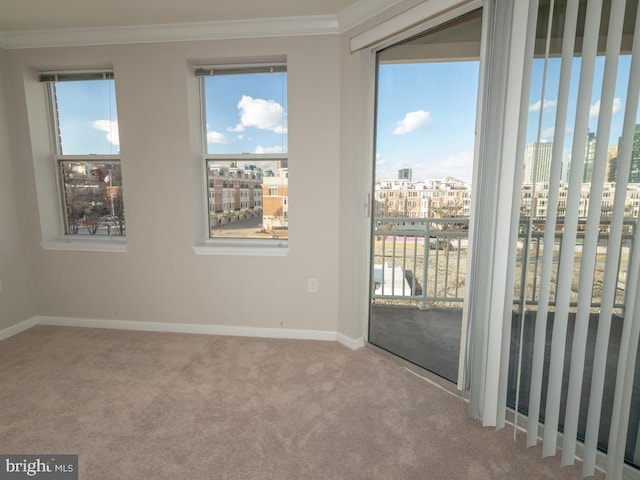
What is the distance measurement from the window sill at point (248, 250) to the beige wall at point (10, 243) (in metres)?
1.58

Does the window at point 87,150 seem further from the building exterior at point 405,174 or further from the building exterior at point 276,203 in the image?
the building exterior at point 405,174

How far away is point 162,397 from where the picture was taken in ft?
6.80

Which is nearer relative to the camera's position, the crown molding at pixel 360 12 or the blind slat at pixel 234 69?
the crown molding at pixel 360 12

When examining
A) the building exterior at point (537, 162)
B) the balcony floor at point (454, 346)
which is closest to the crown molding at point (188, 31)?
the building exterior at point (537, 162)

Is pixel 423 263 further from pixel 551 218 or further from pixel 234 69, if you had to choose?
pixel 234 69

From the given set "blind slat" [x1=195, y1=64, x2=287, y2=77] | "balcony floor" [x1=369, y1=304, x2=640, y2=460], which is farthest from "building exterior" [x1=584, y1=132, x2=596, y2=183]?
"blind slat" [x1=195, y1=64, x2=287, y2=77]

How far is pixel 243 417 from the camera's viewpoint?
74.4 inches

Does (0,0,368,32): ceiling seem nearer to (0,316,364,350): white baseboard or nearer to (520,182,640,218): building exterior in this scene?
(520,182,640,218): building exterior

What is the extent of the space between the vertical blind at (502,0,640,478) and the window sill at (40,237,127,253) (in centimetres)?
305

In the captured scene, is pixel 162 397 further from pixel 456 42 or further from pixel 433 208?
pixel 456 42

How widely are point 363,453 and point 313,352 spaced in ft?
3.43

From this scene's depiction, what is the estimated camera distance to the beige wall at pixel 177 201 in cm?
262

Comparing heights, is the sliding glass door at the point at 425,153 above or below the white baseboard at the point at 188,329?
above

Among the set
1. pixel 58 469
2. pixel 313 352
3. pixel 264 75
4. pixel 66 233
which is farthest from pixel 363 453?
pixel 66 233
